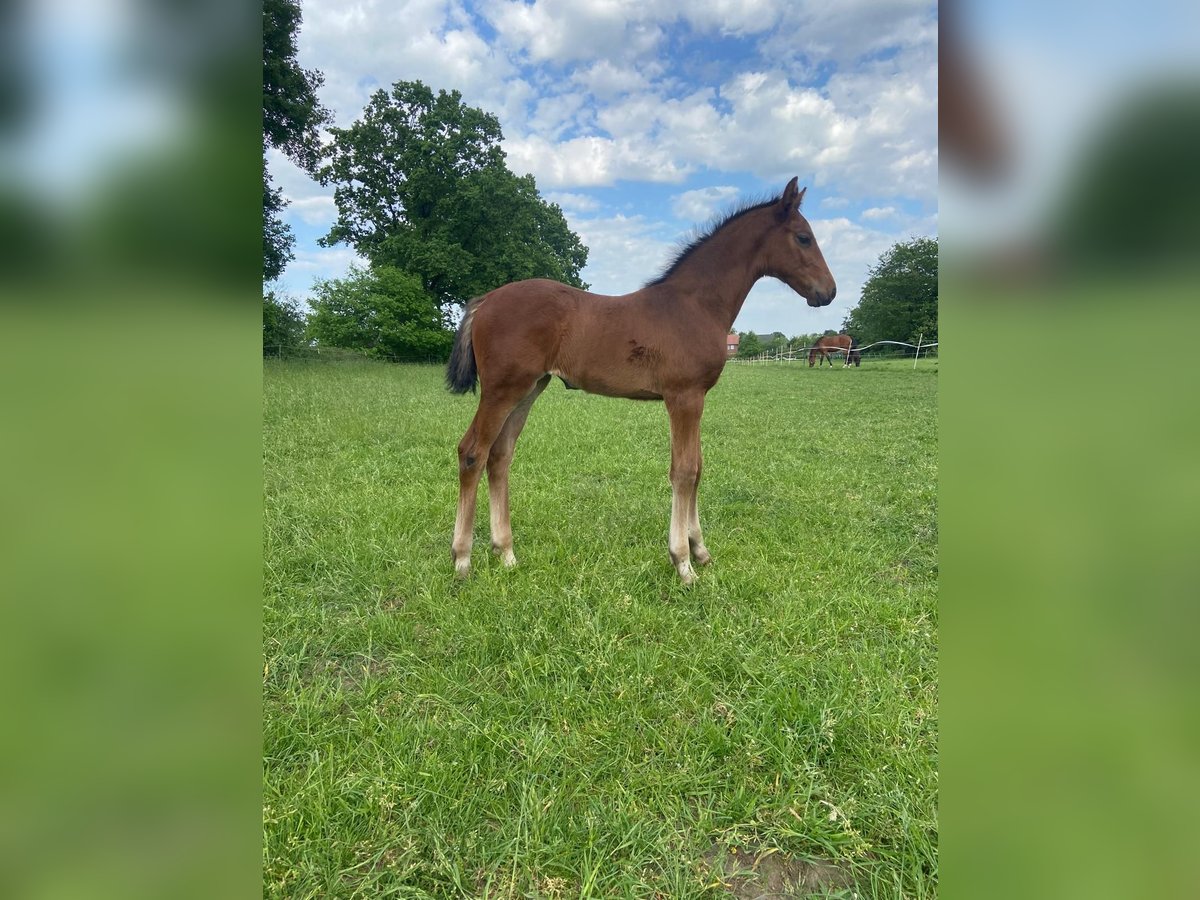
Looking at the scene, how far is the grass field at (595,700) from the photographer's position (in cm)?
160

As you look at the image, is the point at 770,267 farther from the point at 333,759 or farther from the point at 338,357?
the point at 338,357

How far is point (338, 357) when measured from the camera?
25.5 meters

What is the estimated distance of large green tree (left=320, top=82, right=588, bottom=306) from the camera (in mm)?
28375

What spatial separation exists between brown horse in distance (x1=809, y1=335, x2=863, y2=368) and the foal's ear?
3377 cm

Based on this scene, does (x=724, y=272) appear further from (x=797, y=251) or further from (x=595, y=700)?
(x=595, y=700)

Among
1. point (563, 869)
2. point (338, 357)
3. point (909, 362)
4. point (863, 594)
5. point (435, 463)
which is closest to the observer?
point (563, 869)

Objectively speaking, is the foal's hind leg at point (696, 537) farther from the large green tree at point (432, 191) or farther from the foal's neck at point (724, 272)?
the large green tree at point (432, 191)

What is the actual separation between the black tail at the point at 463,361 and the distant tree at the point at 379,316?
23.8 metres

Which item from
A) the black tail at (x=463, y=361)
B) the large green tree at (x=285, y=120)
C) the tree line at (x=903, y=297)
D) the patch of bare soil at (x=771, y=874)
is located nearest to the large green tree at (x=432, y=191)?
the large green tree at (x=285, y=120)
